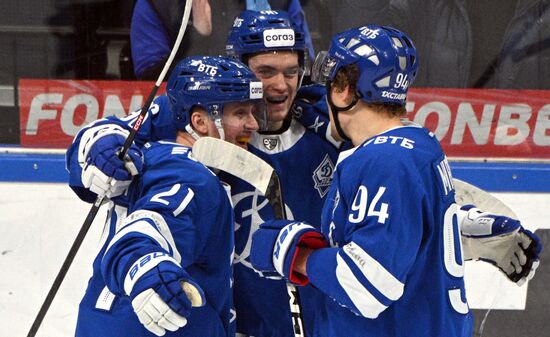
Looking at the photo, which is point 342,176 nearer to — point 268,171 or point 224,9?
point 268,171

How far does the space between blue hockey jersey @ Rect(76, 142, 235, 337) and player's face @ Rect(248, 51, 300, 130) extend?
1.04ft

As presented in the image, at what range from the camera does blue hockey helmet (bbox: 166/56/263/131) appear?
211cm

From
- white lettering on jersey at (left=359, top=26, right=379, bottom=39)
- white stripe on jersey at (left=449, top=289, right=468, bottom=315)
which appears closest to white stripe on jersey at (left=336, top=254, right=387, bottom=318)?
white stripe on jersey at (left=449, top=289, right=468, bottom=315)

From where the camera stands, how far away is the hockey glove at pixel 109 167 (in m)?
2.03

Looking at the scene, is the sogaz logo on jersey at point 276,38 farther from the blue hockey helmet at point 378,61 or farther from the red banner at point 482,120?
the red banner at point 482,120

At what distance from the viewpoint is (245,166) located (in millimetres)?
2053

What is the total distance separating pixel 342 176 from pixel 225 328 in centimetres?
53

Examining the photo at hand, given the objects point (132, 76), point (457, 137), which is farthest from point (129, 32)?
point (457, 137)

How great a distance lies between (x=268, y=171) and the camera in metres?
2.06

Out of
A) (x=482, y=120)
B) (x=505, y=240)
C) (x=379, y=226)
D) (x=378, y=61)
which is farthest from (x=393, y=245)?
(x=482, y=120)

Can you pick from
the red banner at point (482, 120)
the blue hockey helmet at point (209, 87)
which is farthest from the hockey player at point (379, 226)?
the red banner at point (482, 120)

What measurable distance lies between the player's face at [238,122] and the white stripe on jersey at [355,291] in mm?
497

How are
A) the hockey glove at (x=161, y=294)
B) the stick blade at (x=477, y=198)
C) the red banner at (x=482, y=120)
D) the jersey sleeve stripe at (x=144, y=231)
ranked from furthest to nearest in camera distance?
the red banner at (x=482, y=120)
the stick blade at (x=477, y=198)
the jersey sleeve stripe at (x=144, y=231)
the hockey glove at (x=161, y=294)

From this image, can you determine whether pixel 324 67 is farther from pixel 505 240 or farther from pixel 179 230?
pixel 505 240
